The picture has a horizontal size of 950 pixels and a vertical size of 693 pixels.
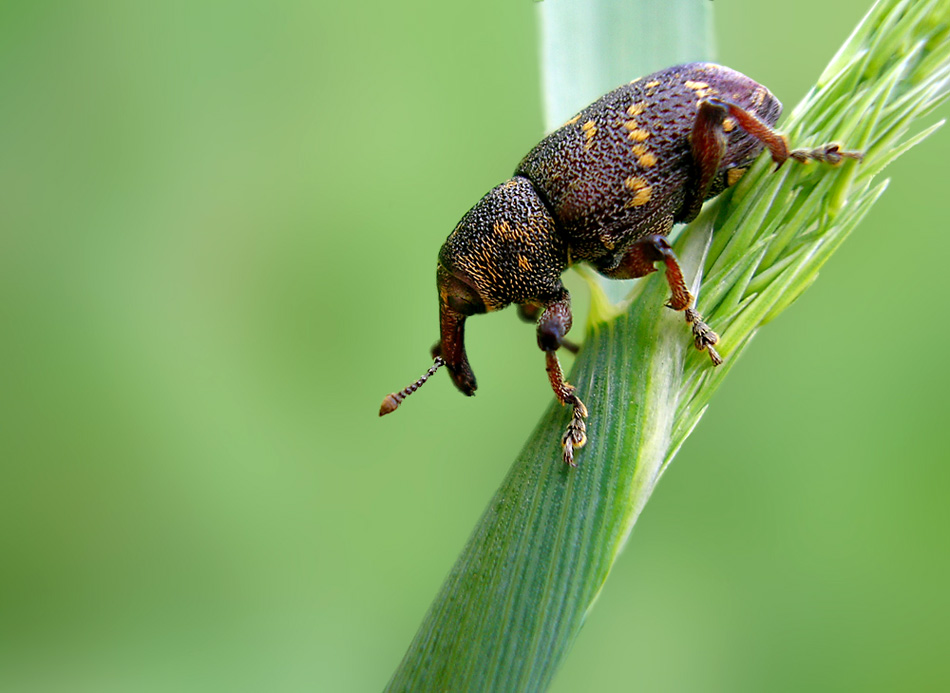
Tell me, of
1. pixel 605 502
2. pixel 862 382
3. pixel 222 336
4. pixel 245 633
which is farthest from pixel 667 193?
pixel 245 633

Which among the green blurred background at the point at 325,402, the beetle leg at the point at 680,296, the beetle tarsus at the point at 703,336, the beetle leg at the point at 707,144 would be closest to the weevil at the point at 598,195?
the beetle leg at the point at 707,144

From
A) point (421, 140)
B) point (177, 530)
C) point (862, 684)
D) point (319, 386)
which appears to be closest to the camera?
point (862, 684)

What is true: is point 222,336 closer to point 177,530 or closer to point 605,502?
point 177,530

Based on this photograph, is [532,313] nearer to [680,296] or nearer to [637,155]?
[637,155]

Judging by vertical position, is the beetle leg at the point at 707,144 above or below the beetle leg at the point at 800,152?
below

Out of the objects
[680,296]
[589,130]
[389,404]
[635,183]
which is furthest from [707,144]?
[389,404]

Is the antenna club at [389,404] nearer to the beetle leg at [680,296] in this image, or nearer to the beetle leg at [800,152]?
the beetle leg at [680,296]

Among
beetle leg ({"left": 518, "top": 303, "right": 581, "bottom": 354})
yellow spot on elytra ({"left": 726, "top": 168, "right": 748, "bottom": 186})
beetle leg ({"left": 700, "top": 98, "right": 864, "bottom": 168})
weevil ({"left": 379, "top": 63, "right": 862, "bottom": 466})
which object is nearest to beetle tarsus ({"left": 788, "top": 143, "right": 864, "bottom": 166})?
beetle leg ({"left": 700, "top": 98, "right": 864, "bottom": 168})
